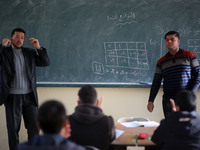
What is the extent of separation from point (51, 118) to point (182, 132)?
0.98 metres

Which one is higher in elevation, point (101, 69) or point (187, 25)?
point (187, 25)

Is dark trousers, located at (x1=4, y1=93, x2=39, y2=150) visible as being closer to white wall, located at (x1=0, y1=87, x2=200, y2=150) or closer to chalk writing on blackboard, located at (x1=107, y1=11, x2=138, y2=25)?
white wall, located at (x1=0, y1=87, x2=200, y2=150)

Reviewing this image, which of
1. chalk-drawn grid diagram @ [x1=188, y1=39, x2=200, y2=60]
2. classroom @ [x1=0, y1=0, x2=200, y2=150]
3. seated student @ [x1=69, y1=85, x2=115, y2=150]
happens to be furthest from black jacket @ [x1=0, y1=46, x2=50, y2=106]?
chalk-drawn grid diagram @ [x1=188, y1=39, x2=200, y2=60]

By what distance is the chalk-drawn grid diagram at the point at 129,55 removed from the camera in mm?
3520

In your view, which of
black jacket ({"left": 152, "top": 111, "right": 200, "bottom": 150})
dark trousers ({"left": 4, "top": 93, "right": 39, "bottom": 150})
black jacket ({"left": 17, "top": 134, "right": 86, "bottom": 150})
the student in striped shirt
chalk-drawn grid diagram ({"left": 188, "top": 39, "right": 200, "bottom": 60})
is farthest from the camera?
chalk-drawn grid diagram ({"left": 188, "top": 39, "right": 200, "bottom": 60})

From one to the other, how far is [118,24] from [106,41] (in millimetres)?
353

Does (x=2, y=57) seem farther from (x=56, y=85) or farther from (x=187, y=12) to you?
(x=187, y=12)

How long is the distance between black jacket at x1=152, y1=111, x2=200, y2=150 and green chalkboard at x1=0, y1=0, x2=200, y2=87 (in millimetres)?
1912

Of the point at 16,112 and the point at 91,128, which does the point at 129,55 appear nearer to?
the point at 16,112

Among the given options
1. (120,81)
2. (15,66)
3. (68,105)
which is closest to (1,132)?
(68,105)

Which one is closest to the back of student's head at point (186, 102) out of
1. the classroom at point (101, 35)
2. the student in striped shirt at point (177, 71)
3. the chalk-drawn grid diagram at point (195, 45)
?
the student in striped shirt at point (177, 71)

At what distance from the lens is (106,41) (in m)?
3.53

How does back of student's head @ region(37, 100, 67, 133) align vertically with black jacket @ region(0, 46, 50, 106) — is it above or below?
below

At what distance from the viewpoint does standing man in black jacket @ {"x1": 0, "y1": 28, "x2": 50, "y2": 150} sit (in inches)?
107
